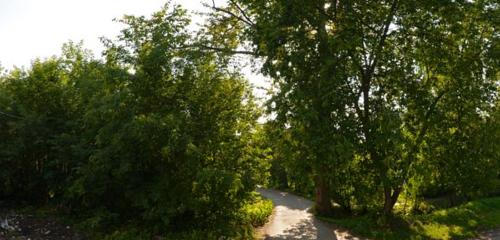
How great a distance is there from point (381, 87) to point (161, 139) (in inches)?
275

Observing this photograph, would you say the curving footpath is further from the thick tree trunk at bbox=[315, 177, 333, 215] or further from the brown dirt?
the brown dirt

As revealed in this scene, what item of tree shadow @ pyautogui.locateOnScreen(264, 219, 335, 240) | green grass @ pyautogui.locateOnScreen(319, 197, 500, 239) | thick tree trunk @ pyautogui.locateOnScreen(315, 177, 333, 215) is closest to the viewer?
green grass @ pyautogui.locateOnScreen(319, 197, 500, 239)

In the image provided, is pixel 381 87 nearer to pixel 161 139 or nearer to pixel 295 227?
pixel 295 227

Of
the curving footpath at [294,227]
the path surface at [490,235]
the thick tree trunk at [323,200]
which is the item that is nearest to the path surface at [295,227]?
the curving footpath at [294,227]

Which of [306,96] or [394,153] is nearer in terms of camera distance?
[306,96]

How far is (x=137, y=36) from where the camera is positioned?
1371 centimetres

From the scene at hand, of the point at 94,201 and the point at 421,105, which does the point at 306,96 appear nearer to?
the point at 421,105

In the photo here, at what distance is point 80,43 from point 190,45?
329 inches

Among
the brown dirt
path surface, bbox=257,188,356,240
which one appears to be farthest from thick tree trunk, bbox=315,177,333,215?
the brown dirt

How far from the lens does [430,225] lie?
15758mm

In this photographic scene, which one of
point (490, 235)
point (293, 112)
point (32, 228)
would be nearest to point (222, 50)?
point (293, 112)

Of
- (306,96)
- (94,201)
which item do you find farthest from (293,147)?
(94,201)

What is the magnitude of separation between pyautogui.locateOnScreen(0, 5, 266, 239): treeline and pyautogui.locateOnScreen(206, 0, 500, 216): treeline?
1.51 m

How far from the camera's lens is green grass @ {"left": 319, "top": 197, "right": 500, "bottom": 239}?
47.1 ft
